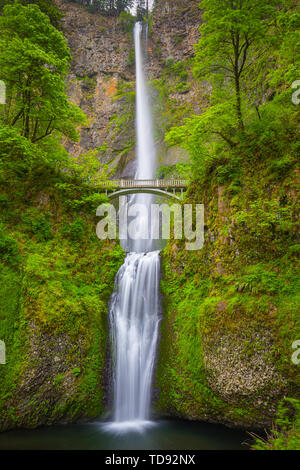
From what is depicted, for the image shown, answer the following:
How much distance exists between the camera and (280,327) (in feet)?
21.9

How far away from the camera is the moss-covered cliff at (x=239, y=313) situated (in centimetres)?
664

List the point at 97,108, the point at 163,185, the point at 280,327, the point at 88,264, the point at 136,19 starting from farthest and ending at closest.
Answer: the point at 136,19
the point at 97,108
the point at 163,185
the point at 88,264
the point at 280,327

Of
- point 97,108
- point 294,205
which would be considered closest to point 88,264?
point 294,205

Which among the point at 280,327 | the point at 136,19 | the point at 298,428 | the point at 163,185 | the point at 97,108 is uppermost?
the point at 136,19

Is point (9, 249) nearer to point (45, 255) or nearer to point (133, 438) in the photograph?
point (45, 255)

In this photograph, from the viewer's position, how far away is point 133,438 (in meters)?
7.36

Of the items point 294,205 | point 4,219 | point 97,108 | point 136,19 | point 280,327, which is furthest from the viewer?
point 136,19

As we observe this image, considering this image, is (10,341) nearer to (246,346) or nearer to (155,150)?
(246,346)

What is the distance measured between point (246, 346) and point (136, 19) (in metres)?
45.6

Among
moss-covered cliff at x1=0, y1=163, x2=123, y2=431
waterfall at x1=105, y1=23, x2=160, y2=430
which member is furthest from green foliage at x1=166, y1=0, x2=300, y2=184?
moss-covered cliff at x1=0, y1=163, x2=123, y2=431

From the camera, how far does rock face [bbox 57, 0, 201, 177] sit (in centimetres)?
3014

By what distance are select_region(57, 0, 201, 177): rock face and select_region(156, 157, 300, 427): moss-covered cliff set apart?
2128cm

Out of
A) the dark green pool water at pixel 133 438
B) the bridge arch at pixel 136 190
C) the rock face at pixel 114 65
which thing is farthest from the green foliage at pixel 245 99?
the rock face at pixel 114 65

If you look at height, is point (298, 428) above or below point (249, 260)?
below
